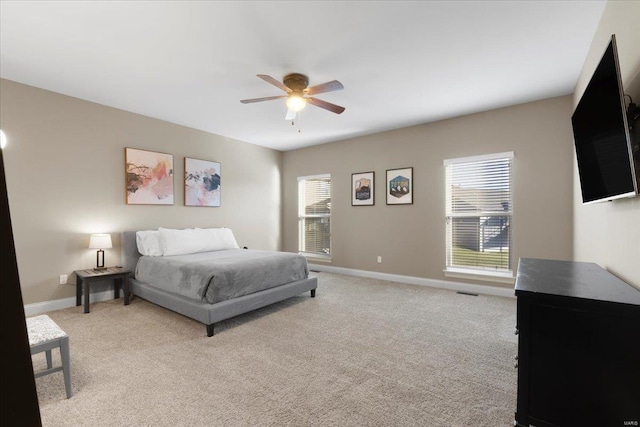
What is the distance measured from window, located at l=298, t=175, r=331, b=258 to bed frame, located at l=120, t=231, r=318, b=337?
219 cm

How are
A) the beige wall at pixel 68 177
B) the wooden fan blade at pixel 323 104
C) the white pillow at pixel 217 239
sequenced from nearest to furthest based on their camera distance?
the wooden fan blade at pixel 323 104 → the beige wall at pixel 68 177 → the white pillow at pixel 217 239

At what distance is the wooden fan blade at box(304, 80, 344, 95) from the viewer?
2.86 meters

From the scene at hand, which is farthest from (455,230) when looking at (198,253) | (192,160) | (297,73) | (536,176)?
(192,160)

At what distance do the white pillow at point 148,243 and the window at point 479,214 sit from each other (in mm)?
4364

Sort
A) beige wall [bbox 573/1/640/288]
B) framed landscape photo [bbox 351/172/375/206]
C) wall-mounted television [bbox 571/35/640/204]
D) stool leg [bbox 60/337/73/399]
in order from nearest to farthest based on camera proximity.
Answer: wall-mounted television [bbox 571/35/640/204]
beige wall [bbox 573/1/640/288]
stool leg [bbox 60/337/73/399]
framed landscape photo [bbox 351/172/375/206]

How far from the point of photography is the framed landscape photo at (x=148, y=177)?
4.45 meters

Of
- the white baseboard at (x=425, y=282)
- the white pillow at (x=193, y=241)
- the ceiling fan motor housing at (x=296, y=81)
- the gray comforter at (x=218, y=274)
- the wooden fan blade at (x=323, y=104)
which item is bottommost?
the white baseboard at (x=425, y=282)

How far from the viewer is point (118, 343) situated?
2.81m

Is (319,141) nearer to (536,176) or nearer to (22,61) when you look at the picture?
(536,176)

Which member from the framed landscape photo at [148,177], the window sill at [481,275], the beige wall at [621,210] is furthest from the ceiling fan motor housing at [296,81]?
the window sill at [481,275]

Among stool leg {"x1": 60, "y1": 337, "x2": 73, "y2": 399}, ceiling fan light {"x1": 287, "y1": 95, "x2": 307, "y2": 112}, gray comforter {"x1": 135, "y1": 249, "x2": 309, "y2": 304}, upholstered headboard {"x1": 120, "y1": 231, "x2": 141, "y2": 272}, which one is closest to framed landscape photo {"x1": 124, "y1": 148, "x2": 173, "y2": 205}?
upholstered headboard {"x1": 120, "y1": 231, "x2": 141, "y2": 272}

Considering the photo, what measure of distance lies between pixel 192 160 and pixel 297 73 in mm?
2842

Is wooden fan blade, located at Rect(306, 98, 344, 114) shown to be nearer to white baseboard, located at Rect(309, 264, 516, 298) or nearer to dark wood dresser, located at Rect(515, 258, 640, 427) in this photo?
dark wood dresser, located at Rect(515, 258, 640, 427)

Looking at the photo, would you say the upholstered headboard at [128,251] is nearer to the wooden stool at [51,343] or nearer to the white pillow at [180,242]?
the white pillow at [180,242]
